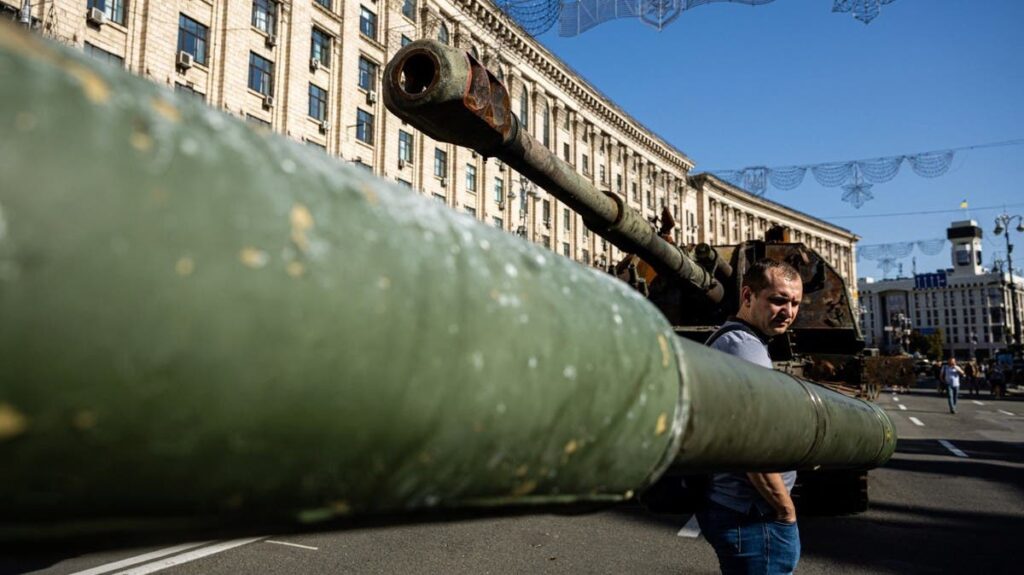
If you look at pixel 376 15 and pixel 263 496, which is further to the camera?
pixel 376 15

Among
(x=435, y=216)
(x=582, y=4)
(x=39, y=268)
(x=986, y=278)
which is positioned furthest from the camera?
(x=986, y=278)

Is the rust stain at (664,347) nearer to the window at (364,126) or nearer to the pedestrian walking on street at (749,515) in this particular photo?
the pedestrian walking on street at (749,515)

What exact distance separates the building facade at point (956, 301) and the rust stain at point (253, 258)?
382ft

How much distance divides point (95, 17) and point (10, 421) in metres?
21.8

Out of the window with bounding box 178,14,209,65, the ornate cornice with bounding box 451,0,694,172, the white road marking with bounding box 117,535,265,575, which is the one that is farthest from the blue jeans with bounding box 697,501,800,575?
the ornate cornice with bounding box 451,0,694,172

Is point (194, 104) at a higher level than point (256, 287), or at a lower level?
higher

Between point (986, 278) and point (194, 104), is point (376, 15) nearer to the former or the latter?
point (194, 104)

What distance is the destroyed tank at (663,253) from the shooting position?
2510 mm

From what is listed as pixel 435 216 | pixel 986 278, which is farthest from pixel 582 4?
pixel 986 278

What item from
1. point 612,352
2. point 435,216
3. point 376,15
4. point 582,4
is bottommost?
point 612,352

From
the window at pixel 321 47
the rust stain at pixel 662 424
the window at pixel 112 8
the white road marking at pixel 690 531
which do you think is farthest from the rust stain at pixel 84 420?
the window at pixel 321 47

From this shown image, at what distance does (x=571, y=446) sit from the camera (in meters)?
0.74

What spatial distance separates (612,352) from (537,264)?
13 cm

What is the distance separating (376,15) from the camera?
2933cm
